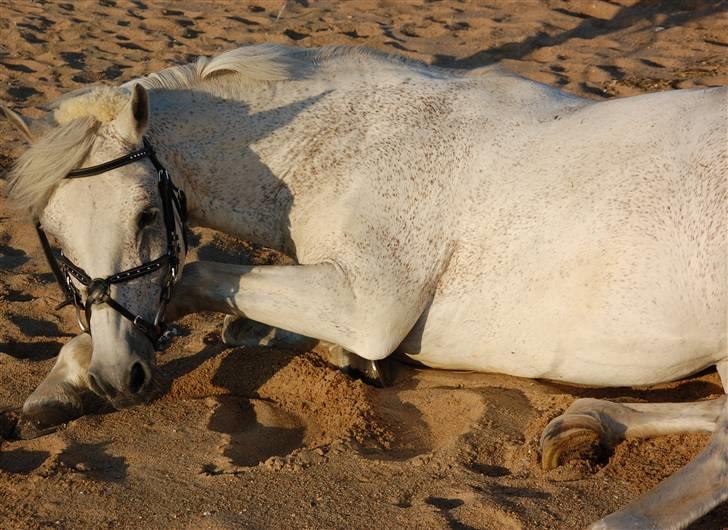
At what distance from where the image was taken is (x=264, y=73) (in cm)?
428

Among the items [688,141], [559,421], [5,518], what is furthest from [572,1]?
[5,518]

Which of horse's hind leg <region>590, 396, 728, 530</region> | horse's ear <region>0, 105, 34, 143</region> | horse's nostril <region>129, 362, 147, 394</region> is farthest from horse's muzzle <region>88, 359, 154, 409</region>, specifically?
horse's hind leg <region>590, 396, 728, 530</region>

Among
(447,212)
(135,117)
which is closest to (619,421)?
(447,212)

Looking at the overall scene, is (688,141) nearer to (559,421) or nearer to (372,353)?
(559,421)

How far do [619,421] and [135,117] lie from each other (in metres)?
2.30

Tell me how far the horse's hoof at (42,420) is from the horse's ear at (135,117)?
1.20 meters

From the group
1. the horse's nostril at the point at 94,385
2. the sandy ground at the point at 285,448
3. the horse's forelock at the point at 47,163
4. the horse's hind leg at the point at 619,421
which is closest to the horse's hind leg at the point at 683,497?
the sandy ground at the point at 285,448

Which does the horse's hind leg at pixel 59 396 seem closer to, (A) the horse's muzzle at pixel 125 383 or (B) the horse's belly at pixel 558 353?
(A) the horse's muzzle at pixel 125 383

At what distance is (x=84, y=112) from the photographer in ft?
12.4

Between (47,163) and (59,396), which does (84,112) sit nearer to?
(47,163)

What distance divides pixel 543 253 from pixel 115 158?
5.99ft

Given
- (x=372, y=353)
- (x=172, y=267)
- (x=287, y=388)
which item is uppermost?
(x=172, y=267)

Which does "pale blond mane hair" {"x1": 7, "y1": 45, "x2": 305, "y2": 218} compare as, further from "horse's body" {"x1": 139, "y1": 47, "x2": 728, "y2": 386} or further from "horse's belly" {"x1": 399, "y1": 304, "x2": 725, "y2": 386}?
"horse's belly" {"x1": 399, "y1": 304, "x2": 725, "y2": 386}

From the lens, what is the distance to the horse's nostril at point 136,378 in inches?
146
